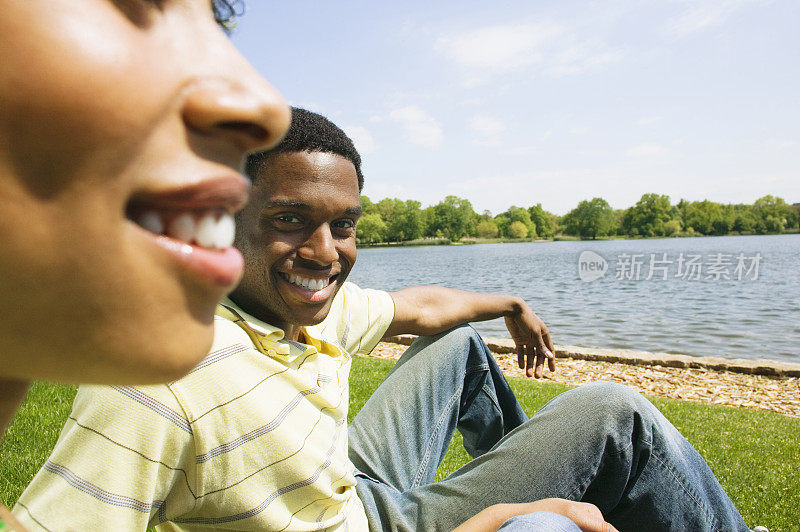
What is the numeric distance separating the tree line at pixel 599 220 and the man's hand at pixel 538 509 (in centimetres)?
9322

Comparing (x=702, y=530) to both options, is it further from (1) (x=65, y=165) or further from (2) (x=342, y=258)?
(1) (x=65, y=165)

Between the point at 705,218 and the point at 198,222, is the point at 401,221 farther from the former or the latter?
the point at 198,222

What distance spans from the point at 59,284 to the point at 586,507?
189 cm

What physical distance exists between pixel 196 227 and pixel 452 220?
10606cm

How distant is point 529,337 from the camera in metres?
3.77

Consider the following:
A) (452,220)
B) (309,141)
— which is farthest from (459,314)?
(452,220)

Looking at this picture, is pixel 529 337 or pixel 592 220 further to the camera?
pixel 592 220

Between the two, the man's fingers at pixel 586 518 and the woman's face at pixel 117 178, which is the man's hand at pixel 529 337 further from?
the woman's face at pixel 117 178

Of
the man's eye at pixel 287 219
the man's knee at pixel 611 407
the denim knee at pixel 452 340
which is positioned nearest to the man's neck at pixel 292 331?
the man's eye at pixel 287 219

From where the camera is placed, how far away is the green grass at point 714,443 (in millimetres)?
3734

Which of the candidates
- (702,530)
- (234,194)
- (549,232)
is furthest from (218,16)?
(549,232)

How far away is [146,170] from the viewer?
54cm

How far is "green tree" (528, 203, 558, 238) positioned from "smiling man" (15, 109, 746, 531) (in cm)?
12075

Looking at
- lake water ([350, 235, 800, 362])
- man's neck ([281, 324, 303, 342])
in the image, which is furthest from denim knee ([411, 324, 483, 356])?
lake water ([350, 235, 800, 362])
